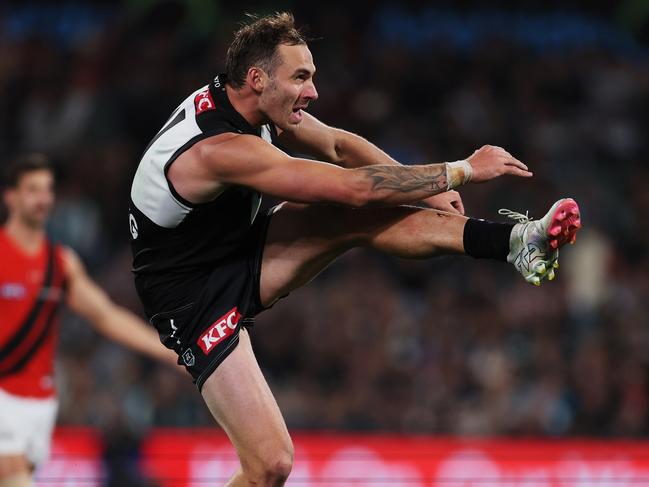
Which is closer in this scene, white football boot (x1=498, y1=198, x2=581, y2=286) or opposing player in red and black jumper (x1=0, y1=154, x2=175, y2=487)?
white football boot (x1=498, y1=198, x2=581, y2=286)

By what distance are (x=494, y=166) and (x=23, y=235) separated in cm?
353

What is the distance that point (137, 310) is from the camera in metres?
10.5

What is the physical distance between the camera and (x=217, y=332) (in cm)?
512

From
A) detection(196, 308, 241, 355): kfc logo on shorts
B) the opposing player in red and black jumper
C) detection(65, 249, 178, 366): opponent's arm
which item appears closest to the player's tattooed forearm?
detection(196, 308, 241, 355): kfc logo on shorts

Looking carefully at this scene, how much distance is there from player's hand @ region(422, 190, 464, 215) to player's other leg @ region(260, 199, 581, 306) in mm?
348

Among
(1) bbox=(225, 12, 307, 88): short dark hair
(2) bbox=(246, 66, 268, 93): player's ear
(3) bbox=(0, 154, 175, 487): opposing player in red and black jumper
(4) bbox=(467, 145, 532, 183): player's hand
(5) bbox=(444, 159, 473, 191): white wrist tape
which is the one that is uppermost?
(1) bbox=(225, 12, 307, 88): short dark hair

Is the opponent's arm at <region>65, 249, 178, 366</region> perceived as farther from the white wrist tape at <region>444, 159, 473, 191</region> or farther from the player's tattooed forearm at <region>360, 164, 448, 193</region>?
the white wrist tape at <region>444, 159, 473, 191</region>

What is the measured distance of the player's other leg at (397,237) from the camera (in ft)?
15.8

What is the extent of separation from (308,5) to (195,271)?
8291 millimetres

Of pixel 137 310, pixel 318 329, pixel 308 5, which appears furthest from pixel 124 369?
pixel 308 5

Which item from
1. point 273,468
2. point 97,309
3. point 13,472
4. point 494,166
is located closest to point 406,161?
point 97,309

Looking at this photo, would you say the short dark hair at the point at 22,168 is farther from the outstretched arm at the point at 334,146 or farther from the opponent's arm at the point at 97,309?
the outstretched arm at the point at 334,146

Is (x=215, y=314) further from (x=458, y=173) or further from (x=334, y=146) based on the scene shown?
(x=458, y=173)

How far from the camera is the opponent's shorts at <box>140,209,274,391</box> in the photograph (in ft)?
16.8
